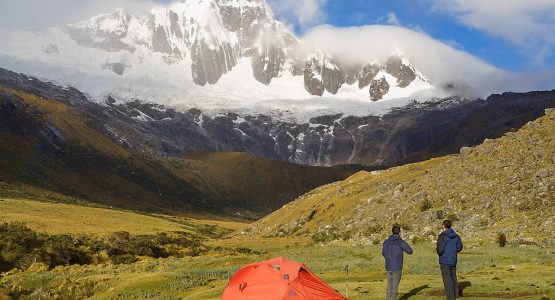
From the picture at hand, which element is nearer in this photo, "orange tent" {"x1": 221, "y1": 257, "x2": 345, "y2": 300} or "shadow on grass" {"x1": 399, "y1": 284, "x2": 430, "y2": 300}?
"orange tent" {"x1": 221, "y1": 257, "x2": 345, "y2": 300}

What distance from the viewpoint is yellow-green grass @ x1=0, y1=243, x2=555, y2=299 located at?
26562 mm

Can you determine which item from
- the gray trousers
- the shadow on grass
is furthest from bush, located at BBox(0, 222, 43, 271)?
the gray trousers

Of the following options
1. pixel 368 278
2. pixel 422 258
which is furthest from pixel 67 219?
pixel 368 278

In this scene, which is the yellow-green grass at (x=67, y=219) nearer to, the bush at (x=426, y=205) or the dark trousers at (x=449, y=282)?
the bush at (x=426, y=205)

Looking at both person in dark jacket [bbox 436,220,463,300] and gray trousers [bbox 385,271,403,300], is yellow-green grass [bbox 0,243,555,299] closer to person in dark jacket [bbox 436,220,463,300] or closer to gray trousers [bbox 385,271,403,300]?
person in dark jacket [bbox 436,220,463,300]

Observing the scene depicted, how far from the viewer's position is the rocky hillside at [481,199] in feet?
166

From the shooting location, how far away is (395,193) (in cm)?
7900

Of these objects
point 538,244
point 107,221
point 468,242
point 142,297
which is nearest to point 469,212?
point 468,242

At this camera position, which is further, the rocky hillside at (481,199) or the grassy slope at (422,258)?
the rocky hillside at (481,199)

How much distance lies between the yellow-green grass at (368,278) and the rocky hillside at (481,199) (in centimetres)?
615

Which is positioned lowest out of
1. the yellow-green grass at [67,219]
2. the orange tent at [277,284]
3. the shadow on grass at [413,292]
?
the shadow on grass at [413,292]

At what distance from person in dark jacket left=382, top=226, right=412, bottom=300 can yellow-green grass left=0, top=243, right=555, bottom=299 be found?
2.20 metres

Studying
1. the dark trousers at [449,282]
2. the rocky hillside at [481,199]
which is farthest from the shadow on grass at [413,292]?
the rocky hillside at [481,199]

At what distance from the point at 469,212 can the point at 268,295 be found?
132ft
